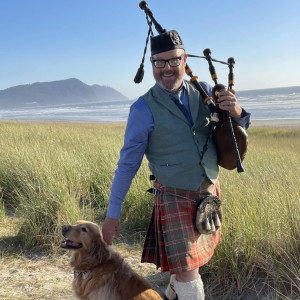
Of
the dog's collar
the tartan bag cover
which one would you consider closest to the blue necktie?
the tartan bag cover

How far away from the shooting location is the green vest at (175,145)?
244cm

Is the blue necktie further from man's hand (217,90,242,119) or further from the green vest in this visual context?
man's hand (217,90,242,119)

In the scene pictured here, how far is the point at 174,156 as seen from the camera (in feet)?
8.05

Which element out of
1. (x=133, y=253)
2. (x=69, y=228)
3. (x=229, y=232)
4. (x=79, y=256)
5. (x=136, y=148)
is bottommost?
(x=133, y=253)

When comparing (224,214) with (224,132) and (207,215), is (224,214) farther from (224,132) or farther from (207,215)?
(224,132)

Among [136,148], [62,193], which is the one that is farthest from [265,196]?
[62,193]

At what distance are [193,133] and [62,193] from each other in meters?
2.72

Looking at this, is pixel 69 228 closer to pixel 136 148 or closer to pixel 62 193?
pixel 136 148

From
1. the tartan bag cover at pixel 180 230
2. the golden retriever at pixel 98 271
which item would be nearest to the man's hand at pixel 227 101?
the tartan bag cover at pixel 180 230

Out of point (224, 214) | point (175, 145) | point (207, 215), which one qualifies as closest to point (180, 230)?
point (207, 215)

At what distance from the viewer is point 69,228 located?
8.86 feet

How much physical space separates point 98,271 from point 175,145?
1185 mm

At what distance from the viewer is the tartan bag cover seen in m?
2.48

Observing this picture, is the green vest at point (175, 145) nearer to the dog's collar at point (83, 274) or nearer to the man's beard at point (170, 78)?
the man's beard at point (170, 78)
